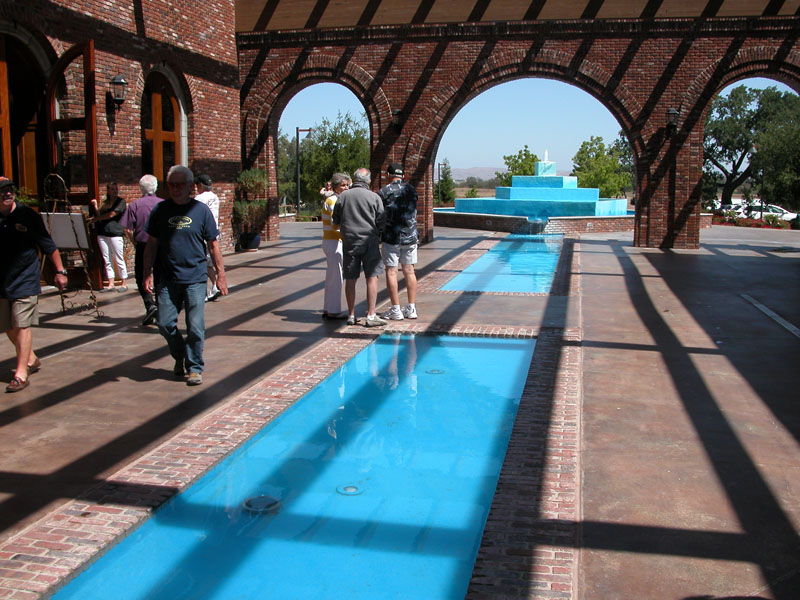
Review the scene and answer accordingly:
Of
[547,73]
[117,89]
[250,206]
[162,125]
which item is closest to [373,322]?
[117,89]

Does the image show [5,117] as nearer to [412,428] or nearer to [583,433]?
[412,428]

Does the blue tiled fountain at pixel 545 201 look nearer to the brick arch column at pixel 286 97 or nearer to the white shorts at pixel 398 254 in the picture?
the brick arch column at pixel 286 97

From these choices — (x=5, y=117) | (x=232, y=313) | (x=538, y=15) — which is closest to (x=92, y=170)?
(x=5, y=117)

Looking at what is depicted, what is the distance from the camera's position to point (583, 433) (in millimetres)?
4957

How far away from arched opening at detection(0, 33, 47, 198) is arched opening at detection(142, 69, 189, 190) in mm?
2265

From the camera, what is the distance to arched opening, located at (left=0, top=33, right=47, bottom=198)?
34.6ft

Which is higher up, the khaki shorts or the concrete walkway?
the khaki shorts

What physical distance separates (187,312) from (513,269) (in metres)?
9.07

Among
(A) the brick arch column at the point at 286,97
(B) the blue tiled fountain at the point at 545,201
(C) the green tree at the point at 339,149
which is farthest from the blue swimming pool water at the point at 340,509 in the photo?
(C) the green tree at the point at 339,149

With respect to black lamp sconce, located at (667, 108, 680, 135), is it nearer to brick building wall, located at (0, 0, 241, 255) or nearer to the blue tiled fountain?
brick building wall, located at (0, 0, 241, 255)

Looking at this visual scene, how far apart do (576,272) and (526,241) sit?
749 centimetres

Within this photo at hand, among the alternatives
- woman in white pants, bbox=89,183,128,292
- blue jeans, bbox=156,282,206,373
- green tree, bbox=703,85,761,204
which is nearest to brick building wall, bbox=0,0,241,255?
woman in white pants, bbox=89,183,128,292

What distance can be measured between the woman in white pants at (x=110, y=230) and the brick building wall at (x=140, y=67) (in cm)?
106

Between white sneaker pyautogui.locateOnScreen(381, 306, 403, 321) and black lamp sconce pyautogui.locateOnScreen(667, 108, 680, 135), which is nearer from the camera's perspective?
white sneaker pyautogui.locateOnScreen(381, 306, 403, 321)
